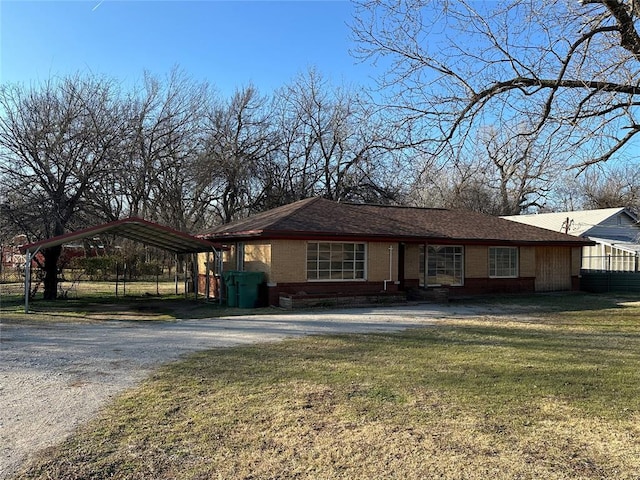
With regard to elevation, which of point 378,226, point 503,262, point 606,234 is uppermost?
point 606,234

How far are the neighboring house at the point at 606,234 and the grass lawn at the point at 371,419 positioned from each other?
79.0 feet

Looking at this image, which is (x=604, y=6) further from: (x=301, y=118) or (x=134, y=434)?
(x=301, y=118)

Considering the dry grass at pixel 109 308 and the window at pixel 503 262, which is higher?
the window at pixel 503 262

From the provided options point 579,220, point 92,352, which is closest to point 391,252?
point 92,352

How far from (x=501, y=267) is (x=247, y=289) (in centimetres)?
1170

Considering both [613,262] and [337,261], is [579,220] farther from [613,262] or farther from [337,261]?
[337,261]

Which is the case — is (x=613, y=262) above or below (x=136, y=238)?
below

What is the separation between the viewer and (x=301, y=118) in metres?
37.2

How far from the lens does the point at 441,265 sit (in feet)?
71.6

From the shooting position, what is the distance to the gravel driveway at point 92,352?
5312 mm

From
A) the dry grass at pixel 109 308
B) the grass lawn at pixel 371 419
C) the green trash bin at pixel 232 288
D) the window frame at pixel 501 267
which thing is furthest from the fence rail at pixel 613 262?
the grass lawn at pixel 371 419

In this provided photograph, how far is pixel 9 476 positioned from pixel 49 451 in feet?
1.61

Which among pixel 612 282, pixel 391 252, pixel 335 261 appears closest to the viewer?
pixel 335 261

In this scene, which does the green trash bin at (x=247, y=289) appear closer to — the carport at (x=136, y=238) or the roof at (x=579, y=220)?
the carport at (x=136, y=238)
